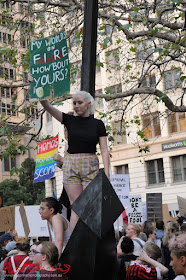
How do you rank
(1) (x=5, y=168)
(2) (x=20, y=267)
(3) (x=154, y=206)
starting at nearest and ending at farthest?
(2) (x=20, y=267) → (3) (x=154, y=206) → (1) (x=5, y=168)

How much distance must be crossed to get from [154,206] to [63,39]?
10449mm

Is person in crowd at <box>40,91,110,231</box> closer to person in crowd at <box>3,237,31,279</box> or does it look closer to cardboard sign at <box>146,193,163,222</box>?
person in crowd at <box>3,237,31,279</box>

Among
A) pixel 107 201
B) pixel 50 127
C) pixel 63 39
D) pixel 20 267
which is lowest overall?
pixel 20 267

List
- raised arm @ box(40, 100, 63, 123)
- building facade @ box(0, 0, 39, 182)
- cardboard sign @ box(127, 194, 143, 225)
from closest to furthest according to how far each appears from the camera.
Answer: raised arm @ box(40, 100, 63, 123)
building facade @ box(0, 0, 39, 182)
cardboard sign @ box(127, 194, 143, 225)

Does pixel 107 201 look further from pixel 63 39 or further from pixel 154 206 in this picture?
pixel 154 206

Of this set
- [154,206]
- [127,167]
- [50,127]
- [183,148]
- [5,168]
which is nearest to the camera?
[154,206]

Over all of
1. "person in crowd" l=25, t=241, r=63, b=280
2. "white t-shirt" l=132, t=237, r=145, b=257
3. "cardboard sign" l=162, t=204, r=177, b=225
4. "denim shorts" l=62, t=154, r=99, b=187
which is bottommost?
"cardboard sign" l=162, t=204, r=177, b=225

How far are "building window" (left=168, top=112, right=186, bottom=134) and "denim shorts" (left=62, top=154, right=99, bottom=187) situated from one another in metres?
26.6

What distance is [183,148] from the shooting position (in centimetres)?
3053

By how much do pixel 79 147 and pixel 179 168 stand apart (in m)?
27.0

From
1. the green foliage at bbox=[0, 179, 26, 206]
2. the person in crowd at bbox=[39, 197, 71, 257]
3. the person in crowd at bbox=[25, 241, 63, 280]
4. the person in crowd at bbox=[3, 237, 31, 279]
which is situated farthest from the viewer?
the green foliage at bbox=[0, 179, 26, 206]

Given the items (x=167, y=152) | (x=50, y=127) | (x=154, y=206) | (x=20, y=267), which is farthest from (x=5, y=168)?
(x=20, y=267)

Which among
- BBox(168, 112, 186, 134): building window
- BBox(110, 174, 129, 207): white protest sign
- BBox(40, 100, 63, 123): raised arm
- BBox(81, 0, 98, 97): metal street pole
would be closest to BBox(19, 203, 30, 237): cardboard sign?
BBox(110, 174, 129, 207): white protest sign

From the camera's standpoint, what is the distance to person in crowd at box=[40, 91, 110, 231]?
15.8 feet
